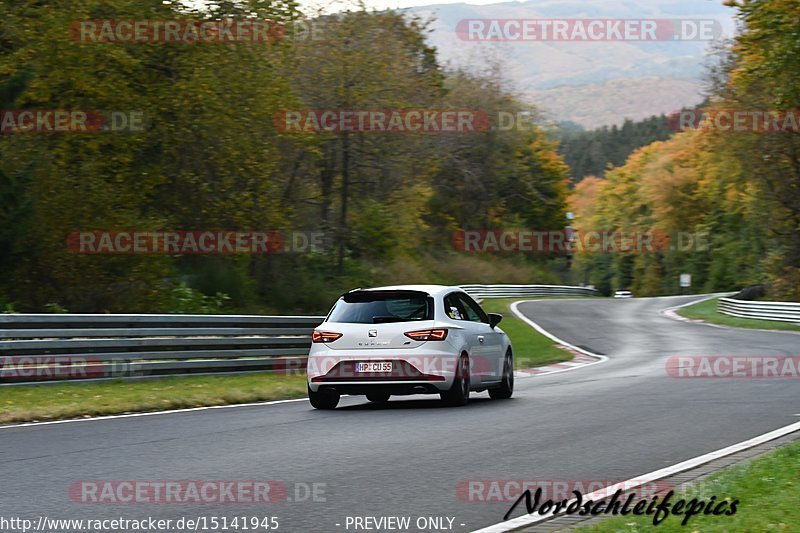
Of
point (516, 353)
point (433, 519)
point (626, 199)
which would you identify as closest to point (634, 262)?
point (626, 199)

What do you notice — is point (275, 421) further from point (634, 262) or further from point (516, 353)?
point (634, 262)

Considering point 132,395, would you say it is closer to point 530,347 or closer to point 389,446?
point 389,446

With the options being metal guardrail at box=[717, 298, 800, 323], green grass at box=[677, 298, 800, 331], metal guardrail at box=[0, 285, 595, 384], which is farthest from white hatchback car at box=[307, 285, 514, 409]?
metal guardrail at box=[717, 298, 800, 323]

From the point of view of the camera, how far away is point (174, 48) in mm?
30719

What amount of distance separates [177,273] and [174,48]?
598cm

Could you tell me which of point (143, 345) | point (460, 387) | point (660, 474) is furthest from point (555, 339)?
point (660, 474)

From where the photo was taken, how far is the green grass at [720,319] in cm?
4112

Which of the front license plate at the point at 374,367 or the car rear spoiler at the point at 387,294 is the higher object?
the car rear spoiler at the point at 387,294

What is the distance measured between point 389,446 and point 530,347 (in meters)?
19.7

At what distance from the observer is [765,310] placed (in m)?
44.1

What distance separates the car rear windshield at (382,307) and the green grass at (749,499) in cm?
618

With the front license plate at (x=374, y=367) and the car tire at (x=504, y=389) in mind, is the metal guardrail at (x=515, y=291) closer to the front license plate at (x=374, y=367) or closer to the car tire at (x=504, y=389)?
the car tire at (x=504, y=389)

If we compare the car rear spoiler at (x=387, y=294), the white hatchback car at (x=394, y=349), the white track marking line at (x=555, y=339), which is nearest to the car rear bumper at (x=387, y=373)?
the white hatchback car at (x=394, y=349)

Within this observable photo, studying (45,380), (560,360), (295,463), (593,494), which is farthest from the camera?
(560,360)
